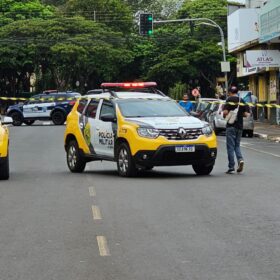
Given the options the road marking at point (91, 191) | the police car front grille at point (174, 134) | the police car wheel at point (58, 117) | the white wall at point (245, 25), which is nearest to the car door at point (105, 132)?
the police car front grille at point (174, 134)

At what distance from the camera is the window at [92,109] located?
733 inches

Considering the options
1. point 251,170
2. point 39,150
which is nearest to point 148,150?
point 251,170

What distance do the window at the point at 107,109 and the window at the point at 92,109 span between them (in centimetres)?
29

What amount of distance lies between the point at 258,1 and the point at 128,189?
45.1 meters

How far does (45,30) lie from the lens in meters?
75.2

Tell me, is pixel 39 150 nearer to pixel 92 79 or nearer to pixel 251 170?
pixel 251 170

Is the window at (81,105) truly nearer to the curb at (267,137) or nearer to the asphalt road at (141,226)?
the asphalt road at (141,226)

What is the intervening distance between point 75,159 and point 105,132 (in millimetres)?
1367

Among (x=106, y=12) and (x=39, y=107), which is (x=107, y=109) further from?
(x=106, y=12)

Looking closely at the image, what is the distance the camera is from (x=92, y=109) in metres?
18.7

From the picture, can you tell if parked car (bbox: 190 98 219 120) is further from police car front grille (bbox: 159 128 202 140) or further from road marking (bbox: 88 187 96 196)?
road marking (bbox: 88 187 96 196)

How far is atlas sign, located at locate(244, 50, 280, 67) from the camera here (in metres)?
43.5

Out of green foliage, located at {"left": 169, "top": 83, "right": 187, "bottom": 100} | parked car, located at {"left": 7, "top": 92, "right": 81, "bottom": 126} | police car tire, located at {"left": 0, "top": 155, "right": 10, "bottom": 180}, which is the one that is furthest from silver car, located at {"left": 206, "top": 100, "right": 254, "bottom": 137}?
green foliage, located at {"left": 169, "top": 83, "right": 187, "bottom": 100}

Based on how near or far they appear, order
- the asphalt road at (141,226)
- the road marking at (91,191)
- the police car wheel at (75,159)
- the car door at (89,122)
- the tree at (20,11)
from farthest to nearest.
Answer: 1. the tree at (20,11)
2. the police car wheel at (75,159)
3. the car door at (89,122)
4. the road marking at (91,191)
5. the asphalt road at (141,226)
